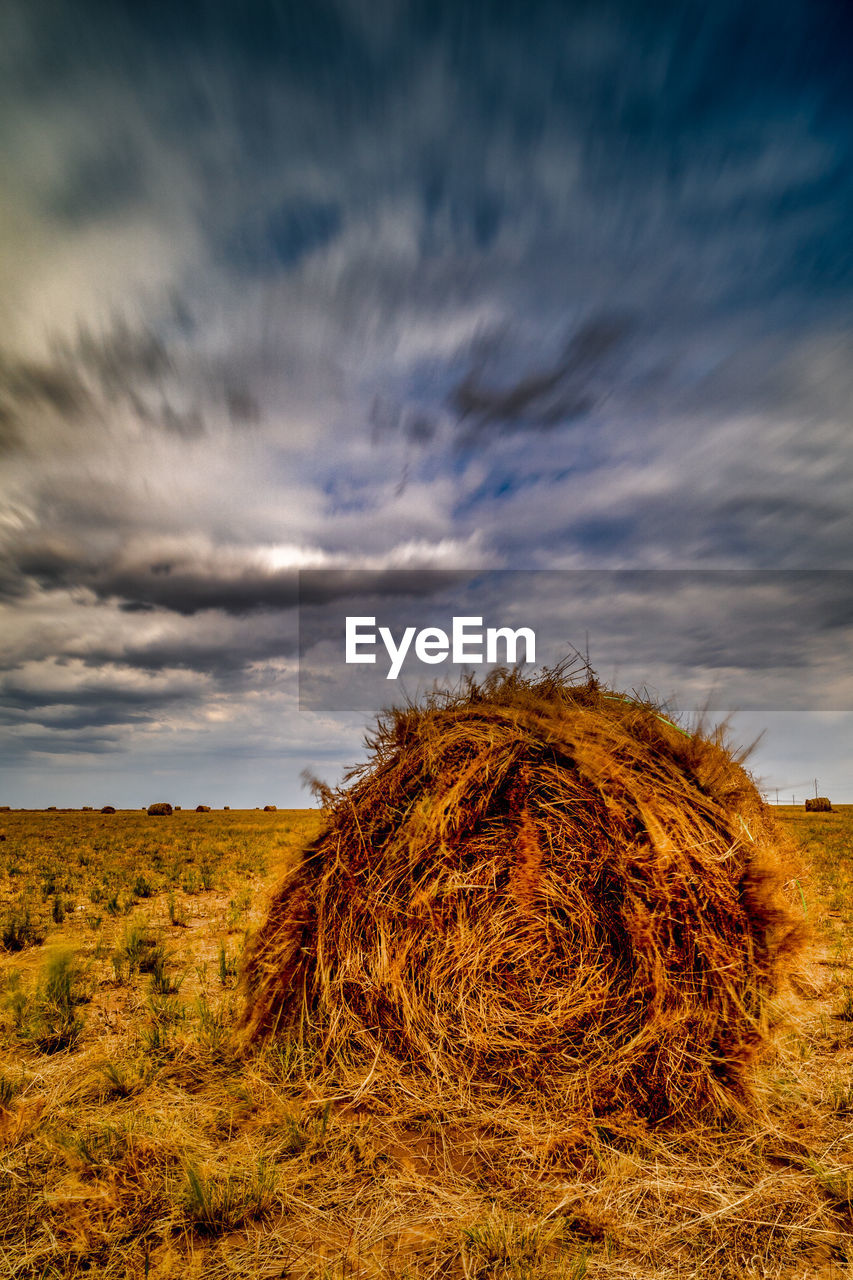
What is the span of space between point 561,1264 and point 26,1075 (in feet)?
11.3

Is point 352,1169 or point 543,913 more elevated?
point 543,913

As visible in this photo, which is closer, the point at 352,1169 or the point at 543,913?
the point at 352,1169

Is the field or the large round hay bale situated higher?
the large round hay bale

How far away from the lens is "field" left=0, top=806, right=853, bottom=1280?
8.77 feet

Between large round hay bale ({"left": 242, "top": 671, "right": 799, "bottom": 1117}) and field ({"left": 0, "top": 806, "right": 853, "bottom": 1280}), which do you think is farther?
large round hay bale ({"left": 242, "top": 671, "right": 799, "bottom": 1117})

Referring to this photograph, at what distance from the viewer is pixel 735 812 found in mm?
4059

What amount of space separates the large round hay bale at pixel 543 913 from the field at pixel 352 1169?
0.25 metres

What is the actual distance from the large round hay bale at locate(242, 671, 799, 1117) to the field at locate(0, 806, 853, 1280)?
0.25 m

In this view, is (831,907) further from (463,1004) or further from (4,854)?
(4,854)

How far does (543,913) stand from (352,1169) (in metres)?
1.58

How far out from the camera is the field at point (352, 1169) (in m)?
2.67

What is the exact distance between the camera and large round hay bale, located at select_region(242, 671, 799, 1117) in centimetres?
365

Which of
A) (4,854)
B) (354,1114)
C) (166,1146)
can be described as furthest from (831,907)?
(4,854)

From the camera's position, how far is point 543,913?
13.2ft
